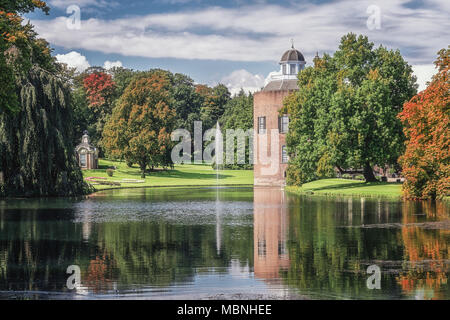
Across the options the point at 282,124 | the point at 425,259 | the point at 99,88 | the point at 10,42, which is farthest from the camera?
the point at 99,88

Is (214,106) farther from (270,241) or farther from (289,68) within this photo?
(270,241)

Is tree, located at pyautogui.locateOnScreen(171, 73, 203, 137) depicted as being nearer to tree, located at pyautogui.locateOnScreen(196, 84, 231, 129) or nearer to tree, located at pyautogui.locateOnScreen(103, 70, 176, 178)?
tree, located at pyautogui.locateOnScreen(196, 84, 231, 129)

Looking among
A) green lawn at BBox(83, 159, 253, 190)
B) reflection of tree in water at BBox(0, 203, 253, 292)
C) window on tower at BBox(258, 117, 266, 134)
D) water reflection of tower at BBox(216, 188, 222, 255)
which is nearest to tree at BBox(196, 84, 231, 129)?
green lawn at BBox(83, 159, 253, 190)

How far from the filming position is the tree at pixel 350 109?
48.1 metres

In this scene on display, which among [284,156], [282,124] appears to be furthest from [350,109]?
[284,156]

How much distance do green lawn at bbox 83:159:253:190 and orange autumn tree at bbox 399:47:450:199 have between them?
3098 cm

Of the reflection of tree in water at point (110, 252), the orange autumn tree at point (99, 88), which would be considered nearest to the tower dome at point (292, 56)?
the orange autumn tree at point (99, 88)

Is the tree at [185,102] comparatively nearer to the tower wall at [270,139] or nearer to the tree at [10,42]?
the tower wall at [270,139]

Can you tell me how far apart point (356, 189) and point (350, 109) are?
5.95 meters

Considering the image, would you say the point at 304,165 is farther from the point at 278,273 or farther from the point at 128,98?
the point at 278,273

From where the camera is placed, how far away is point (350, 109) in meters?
48.8

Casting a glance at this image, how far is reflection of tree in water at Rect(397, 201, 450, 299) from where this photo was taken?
482 inches

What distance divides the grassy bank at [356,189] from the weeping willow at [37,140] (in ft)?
62.7

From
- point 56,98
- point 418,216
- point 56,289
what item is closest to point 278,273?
point 56,289
